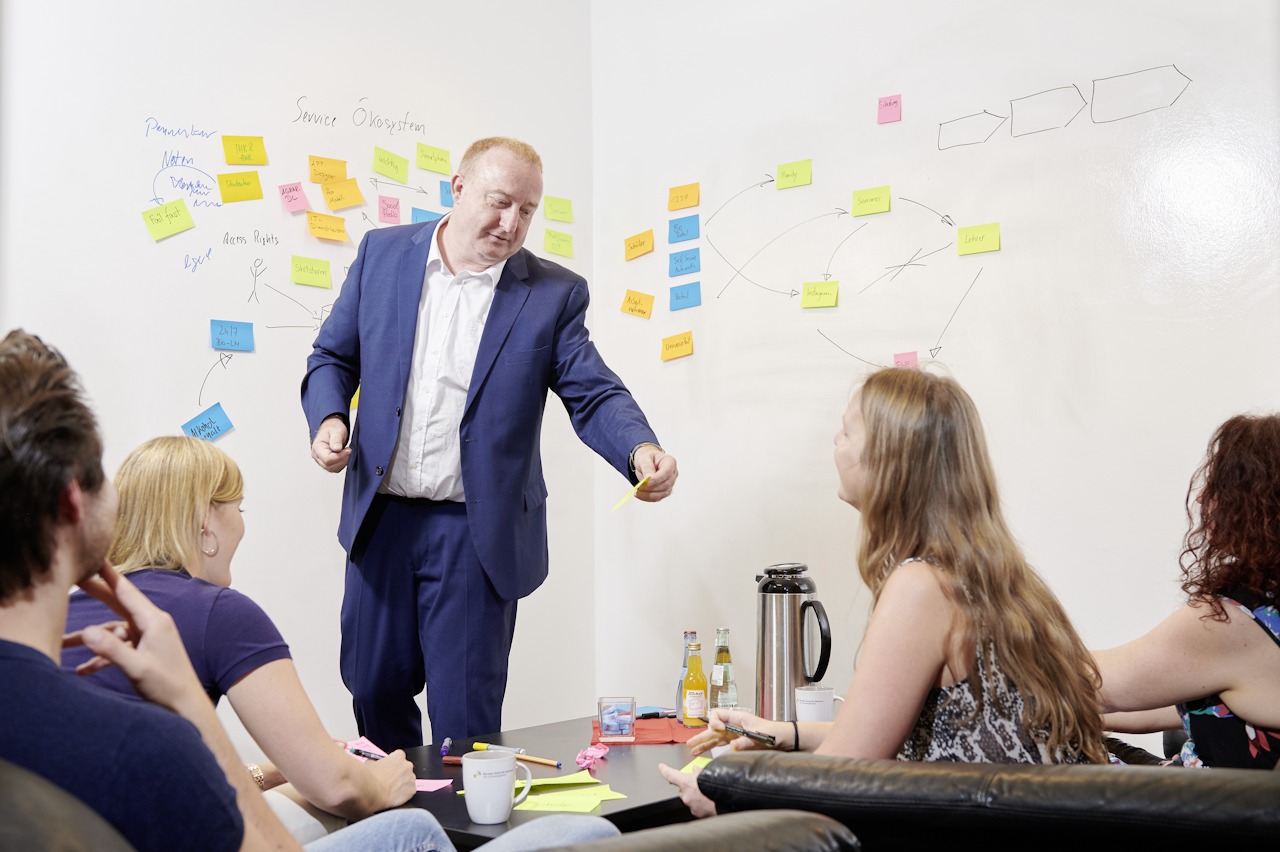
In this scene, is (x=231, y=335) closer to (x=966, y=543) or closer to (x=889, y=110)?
(x=889, y=110)

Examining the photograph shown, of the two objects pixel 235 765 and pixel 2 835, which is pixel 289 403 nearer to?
pixel 235 765

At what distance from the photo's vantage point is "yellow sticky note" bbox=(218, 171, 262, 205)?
2.91 meters

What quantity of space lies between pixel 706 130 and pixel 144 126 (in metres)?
1.67

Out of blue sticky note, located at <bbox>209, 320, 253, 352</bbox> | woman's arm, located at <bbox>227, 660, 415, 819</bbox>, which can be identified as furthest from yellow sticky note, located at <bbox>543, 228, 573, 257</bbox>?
woman's arm, located at <bbox>227, 660, 415, 819</bbox>

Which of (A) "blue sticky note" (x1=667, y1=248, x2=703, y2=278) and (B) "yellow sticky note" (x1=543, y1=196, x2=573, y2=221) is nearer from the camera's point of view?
(A) "blue sticky note" (x1=667, y1=248, x2=703, y2=278)

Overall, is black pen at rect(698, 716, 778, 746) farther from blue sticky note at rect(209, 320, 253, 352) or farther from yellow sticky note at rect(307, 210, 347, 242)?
yellow sticky note at rect(307, 210, 347, 242)

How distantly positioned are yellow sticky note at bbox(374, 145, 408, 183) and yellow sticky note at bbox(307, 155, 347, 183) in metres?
0.11

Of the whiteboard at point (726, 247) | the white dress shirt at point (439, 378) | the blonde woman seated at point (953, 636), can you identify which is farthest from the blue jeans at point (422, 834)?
the whiteboard at point (726, 247)

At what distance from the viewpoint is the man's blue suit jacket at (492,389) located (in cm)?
257

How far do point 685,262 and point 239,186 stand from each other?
1.38m

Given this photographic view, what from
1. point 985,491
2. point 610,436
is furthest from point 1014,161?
point 985,491

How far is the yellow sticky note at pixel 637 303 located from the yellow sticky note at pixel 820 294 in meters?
0.60

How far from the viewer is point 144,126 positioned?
2.77 m

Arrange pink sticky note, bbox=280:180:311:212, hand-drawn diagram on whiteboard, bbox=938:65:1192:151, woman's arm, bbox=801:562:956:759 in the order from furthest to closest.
Result: pink sticky note, bbox=280:180:311:212
hand-drawn diagram on whiteboard, bbox=938:65:1192:151
woman's arm, bbox=801:562:956:759
